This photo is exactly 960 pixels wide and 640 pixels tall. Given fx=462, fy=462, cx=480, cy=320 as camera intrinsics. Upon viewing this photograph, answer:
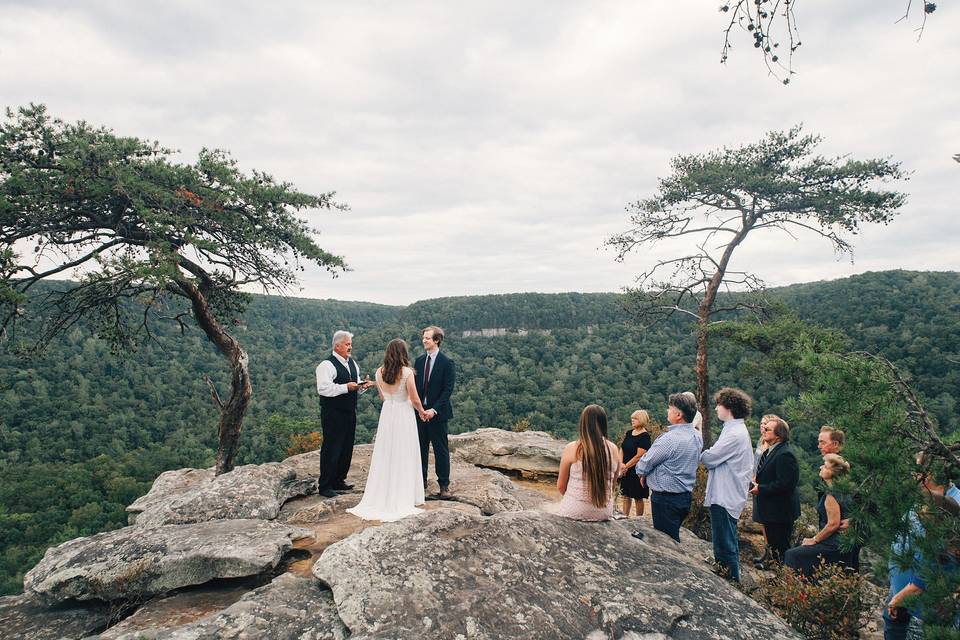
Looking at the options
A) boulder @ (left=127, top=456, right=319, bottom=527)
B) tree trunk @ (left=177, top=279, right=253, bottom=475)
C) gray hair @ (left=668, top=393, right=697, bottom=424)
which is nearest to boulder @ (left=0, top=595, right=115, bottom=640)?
boulder @ (left=127, top=456, right=319, bottom=527)

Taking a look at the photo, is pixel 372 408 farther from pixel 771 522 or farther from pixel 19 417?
pixel 771 522

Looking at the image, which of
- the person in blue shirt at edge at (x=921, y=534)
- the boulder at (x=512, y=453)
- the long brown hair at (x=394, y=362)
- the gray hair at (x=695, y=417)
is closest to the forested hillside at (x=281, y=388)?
the gray hair at (x=695, y=417)

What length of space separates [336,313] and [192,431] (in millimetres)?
27886

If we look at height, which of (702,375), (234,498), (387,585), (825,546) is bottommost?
(825,546)

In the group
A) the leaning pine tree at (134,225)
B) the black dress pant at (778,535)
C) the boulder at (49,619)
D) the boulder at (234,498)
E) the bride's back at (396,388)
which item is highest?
the leaning pine tree at (134,225)

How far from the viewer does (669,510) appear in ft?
16.3

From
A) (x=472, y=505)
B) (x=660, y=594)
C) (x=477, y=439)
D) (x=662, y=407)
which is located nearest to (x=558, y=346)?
(x=662, y=407)

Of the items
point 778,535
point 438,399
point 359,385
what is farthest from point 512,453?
point 778,535

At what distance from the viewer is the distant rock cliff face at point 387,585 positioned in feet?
9.57

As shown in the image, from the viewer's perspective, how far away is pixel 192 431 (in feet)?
74.7

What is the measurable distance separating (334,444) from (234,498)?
4.27ft

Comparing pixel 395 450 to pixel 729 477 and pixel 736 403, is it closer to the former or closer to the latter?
pixel 729 477

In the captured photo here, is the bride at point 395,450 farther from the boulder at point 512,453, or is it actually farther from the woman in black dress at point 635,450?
the boulder at point 512,453

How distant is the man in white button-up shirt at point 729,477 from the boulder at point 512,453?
20.8 ft
